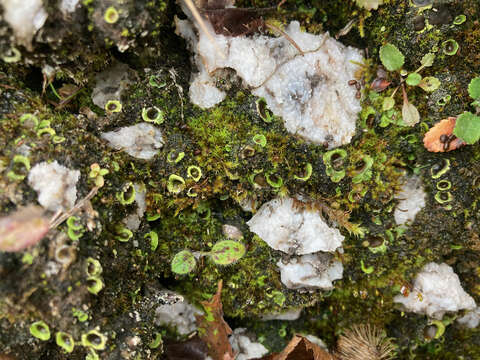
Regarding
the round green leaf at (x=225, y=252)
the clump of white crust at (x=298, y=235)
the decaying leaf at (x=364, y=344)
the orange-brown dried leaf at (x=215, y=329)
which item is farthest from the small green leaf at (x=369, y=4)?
the decaying leaf at (x=364, y=344)

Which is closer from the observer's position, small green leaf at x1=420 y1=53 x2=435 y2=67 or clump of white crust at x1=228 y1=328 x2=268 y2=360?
small green leaf at x1=420 y1=53 x2=435 y2=67

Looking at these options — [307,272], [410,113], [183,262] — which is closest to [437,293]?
[307,272]

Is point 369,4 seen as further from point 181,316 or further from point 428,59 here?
point 181,316

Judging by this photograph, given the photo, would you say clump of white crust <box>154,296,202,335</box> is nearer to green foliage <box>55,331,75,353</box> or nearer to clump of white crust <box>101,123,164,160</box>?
green foliage <box>55,331,75,353</box>

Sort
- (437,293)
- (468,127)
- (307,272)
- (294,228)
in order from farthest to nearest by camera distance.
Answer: (437,293) < (307,272) < (294,228) < (468,127)

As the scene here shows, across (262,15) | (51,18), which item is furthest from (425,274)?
(51,18)

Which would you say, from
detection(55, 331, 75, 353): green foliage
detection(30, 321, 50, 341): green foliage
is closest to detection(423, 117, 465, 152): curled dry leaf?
detection(55, 331, 75, 353): green foliage
